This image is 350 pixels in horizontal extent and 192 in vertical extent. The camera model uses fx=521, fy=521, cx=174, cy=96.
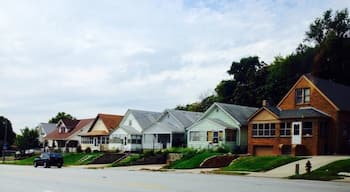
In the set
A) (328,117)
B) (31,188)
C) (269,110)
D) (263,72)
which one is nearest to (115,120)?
(263,72)

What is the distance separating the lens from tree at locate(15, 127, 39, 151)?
9450cm

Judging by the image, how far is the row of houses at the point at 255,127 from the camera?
4916 centimetres

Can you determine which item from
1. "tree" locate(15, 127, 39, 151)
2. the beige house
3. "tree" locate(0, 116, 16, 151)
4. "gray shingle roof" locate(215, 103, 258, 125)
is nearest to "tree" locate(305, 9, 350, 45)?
"gray shingle roof" locate(215, 103, 258, 125)

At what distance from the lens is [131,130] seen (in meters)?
74.6

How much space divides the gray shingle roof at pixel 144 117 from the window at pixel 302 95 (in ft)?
88.8

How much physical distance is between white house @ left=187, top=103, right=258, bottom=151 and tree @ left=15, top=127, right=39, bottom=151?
42816 mm

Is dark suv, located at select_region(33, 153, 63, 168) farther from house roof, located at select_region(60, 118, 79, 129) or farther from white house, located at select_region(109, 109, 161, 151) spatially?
house roof, located at select_region(60, 118, 79, 129)

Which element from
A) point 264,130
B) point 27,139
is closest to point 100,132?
point 27,139

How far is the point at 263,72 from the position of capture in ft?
280

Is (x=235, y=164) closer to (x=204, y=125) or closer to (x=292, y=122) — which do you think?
(x=292, y=122)

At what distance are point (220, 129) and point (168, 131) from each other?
33.4 feet

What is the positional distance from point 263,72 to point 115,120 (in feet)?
83.4

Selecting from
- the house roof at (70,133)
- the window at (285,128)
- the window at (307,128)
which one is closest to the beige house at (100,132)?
the house roof at (70,133)

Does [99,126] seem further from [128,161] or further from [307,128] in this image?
[307,128]
